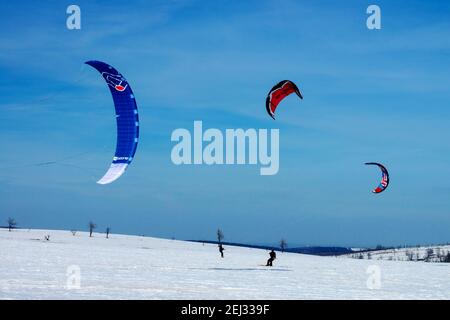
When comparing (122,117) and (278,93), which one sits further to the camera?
(278,93)

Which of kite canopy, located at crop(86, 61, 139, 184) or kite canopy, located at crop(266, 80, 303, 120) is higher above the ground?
kite canopy, located at crop(266, 80, 303, 120)

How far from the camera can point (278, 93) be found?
22578 mm

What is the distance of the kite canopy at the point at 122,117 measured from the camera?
19156 mm

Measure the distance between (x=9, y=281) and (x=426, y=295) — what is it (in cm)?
1155

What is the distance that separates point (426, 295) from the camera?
17406 mm

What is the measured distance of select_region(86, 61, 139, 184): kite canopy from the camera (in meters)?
19.2

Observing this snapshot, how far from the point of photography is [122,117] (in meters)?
19.4

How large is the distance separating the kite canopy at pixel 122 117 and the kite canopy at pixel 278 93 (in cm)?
499

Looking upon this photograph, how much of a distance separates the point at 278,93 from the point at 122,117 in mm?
6201

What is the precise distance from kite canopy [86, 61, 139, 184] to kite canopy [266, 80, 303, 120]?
499cm

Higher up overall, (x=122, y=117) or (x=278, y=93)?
(x=278, y=93)
